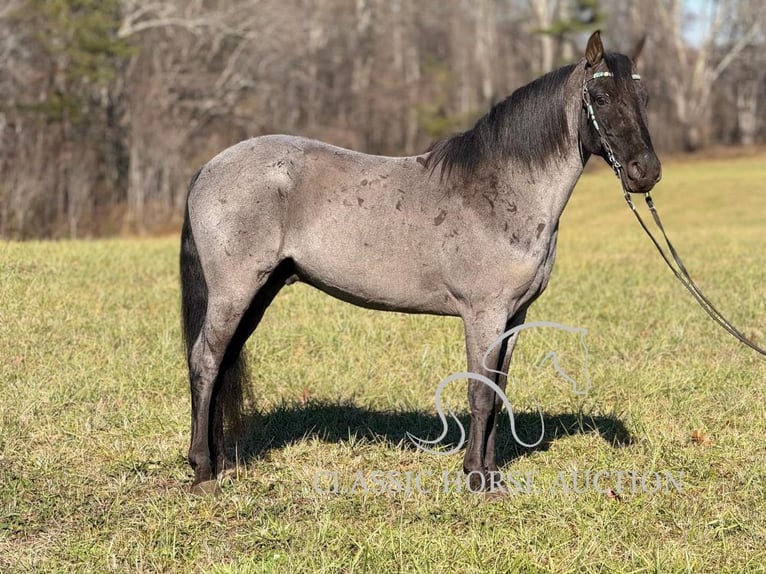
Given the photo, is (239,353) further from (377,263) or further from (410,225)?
(410,225)

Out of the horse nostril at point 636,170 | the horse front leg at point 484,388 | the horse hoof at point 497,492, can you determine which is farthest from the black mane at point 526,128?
the horse hoof at point 497,492

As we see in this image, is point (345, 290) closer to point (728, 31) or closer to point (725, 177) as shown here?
point (725, 177)

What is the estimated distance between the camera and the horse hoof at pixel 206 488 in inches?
184

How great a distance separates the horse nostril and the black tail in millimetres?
2372

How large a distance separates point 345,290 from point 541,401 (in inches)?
93.5

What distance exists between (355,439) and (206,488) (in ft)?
3.90

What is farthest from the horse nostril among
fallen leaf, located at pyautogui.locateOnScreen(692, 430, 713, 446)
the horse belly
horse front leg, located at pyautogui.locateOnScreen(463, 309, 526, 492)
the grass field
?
fallen leaf, located at pyautogui.locateOnScreen(692, 430, 713, 446)

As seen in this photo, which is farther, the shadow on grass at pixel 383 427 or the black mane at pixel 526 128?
the shadow on grass at pixel 383 427

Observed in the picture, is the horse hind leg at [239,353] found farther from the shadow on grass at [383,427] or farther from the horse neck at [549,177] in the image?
the horse neck at [549,177]

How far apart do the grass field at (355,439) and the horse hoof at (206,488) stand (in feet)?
0.19

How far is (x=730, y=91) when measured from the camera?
53938mm

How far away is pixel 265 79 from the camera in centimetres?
3856

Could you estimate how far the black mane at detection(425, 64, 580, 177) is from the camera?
181 inches

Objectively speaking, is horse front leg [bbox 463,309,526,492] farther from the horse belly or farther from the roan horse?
the horse belly
